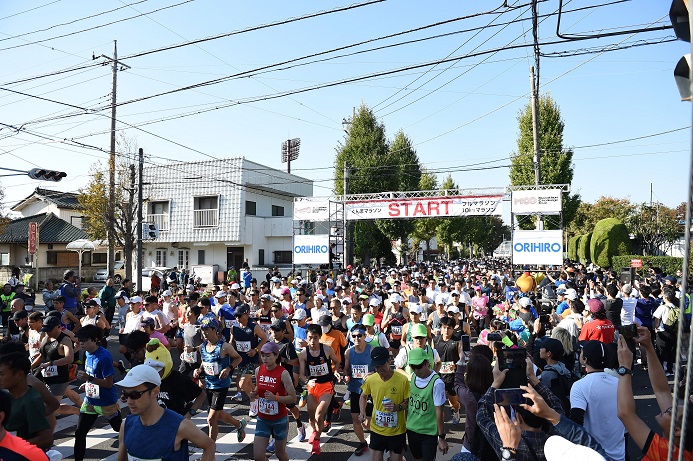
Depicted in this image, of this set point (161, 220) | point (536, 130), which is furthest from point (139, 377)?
point (161, 220)

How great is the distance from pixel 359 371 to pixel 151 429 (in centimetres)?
388

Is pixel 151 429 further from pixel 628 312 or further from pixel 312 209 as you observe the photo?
pixel 312 209

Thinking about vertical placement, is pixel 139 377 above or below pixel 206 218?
below

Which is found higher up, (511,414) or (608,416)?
(511,414)

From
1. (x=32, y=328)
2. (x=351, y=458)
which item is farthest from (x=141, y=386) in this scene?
(x=32, y=328)

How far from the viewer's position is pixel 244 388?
25.2 ft

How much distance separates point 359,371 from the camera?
6.99 m

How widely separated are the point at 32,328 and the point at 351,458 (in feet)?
16.9

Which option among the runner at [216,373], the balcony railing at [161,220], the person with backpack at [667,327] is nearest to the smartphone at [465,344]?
the runner at [216,373]

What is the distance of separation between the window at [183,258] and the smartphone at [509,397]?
35.2 m

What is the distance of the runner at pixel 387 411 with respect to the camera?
5086 mm

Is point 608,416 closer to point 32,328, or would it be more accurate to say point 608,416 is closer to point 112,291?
point 32,328

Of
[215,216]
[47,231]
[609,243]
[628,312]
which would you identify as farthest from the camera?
[47,231]

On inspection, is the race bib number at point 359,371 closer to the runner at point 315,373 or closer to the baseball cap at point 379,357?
the runner at point 315,373
